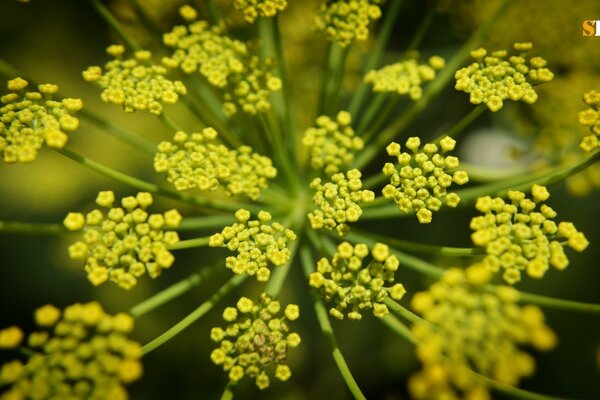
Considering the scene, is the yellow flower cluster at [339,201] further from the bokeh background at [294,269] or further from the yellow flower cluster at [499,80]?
the bokeh background at [294,269]

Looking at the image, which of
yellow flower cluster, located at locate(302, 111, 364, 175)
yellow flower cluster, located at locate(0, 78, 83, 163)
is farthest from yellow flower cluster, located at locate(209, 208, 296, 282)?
yellow flower cluster, located at locate(0, 78, 83, 163)

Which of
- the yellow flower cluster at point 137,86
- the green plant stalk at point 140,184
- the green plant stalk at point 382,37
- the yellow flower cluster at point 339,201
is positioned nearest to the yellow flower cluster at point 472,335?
the yellow flower cluster at point 339,201

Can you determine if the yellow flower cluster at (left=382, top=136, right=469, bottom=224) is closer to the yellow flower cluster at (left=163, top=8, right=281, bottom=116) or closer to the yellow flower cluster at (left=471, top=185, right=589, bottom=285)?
the yellow flower cluster at (left=471, top=185, right=589, bottom=285)

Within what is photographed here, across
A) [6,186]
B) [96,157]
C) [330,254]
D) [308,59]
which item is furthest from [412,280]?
[6,186]

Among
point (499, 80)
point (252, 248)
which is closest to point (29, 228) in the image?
point (252, 248)

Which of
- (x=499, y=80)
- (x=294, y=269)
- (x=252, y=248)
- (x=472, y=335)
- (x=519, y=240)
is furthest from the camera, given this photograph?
(x=294, y=269)

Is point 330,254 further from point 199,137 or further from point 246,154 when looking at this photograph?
point 199,137

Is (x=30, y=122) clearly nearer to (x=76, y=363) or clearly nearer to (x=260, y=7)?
(x=76, y=363)
